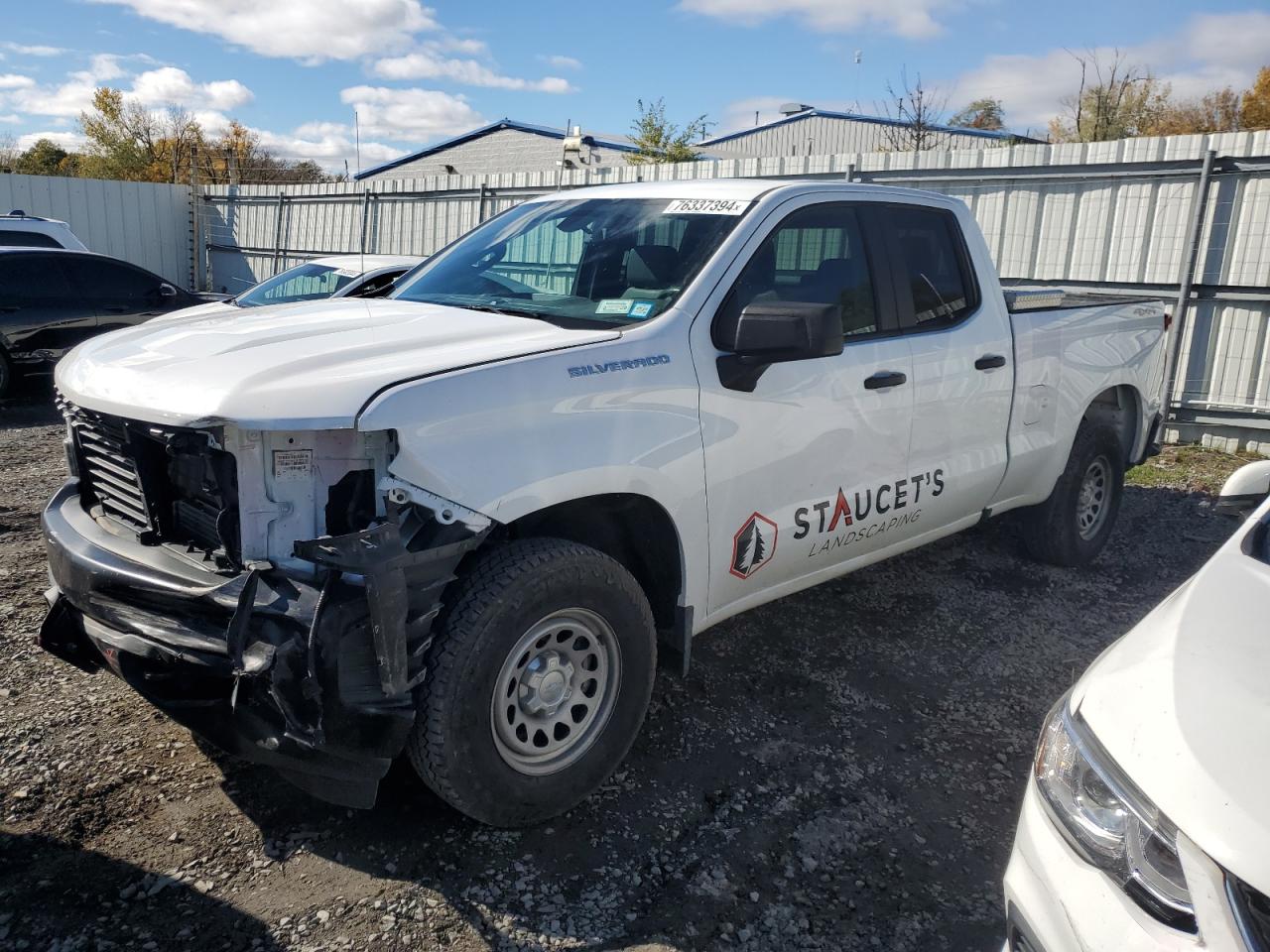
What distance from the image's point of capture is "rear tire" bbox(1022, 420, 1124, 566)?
5.52m

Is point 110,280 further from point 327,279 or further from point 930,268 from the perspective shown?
point 930,268

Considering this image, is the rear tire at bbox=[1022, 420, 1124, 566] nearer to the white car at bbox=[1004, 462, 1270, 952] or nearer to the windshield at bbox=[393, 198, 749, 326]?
the windshield at bbox=[393, 198, 749, 326]

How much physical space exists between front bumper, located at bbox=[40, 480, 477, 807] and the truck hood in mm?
410

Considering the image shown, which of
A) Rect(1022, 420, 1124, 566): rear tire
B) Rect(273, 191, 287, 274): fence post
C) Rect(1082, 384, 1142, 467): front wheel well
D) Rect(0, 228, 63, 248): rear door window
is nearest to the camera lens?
Rect(1022, 420, 1124, 566): rear tire

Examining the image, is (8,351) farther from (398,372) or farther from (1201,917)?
(1201,917)

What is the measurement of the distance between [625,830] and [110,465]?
6.66 ft

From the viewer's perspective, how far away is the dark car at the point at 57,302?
9798mm

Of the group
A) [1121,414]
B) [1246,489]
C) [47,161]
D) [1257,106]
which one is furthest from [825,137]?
[47,161]

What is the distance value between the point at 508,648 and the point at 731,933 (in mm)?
996

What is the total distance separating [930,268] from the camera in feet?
14.7

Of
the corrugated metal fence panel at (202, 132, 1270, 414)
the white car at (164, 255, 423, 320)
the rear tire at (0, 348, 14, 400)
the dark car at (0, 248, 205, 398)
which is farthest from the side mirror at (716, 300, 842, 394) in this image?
the rear tire at (0, 348, 14, 400)

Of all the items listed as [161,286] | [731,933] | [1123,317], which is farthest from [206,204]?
[731,933]

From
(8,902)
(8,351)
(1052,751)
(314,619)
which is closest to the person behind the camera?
(1052,751)

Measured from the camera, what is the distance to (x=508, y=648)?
280 centimetres
